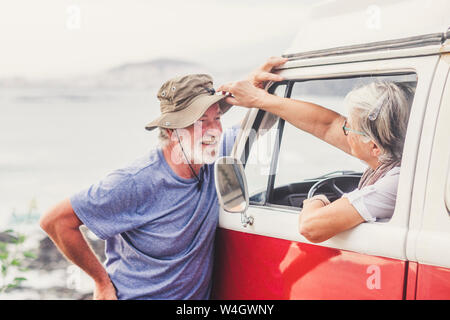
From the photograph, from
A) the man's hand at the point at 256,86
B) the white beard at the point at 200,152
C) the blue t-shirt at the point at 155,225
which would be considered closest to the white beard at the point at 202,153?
the white beard at the point at 200,152

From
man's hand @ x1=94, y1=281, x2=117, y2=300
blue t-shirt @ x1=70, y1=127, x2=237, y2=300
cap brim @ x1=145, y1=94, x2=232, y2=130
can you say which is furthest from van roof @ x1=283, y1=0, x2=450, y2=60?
man's hand @ x1=94, y1=281, x2=117, y2=300

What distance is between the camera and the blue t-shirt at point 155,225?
208cm

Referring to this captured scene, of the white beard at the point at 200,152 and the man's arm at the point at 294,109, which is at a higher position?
the man's arm at the point at 294,109

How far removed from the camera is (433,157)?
5.03 ft

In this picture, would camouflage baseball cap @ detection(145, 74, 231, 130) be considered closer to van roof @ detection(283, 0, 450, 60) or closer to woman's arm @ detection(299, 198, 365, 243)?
van roof @ detection(283, 0, 450, 60)

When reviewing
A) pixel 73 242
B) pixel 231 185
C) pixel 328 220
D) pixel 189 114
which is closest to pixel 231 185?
pixel 231 185

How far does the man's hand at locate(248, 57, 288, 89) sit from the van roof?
0.06 metres

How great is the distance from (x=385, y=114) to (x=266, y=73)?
585 mm

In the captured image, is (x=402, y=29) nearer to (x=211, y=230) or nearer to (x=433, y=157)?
(x=433, y=157)

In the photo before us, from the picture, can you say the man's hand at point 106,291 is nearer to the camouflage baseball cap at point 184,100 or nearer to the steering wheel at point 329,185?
the camouflage baseball cap at point 184,100

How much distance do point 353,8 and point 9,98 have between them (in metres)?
2.70

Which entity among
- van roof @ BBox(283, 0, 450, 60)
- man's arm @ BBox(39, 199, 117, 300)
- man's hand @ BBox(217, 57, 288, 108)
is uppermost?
van roof @ BBox(283, 0, 450, 60)

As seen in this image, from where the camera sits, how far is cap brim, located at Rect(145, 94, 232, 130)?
216 centimetres
